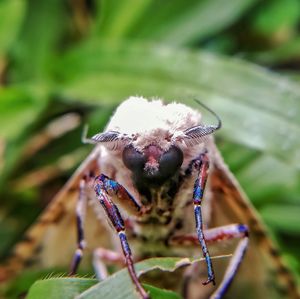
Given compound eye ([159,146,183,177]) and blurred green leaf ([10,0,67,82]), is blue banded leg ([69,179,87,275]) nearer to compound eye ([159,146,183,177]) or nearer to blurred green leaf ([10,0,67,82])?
compound eye ([159,146,183,177])

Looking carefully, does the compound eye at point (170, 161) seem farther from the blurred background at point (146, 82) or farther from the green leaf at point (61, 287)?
the blurred background at point (146, 82)

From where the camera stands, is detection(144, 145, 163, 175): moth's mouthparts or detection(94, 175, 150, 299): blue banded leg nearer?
detection(94, 175, 150, 299): blue banded leg

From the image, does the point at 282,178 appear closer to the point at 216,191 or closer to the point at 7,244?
the point at 216,191

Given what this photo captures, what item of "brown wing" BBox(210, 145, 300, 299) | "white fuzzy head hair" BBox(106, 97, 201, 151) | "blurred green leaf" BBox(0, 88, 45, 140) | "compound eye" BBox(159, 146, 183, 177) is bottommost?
"brown wing" BBox(210, 145, 300, 299)

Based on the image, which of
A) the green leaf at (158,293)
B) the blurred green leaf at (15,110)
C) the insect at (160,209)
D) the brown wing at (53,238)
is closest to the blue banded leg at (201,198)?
the insect at (160,209)

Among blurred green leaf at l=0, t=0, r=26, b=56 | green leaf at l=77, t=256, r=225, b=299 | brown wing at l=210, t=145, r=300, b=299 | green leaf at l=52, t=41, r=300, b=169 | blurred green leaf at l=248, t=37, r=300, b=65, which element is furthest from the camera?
blurred green leaf at l=248, t=37, r=300, b=65

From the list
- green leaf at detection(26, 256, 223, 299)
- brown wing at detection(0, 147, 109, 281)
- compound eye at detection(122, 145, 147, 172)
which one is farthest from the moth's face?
brown wing at detection(0, 147, 109, 281)
